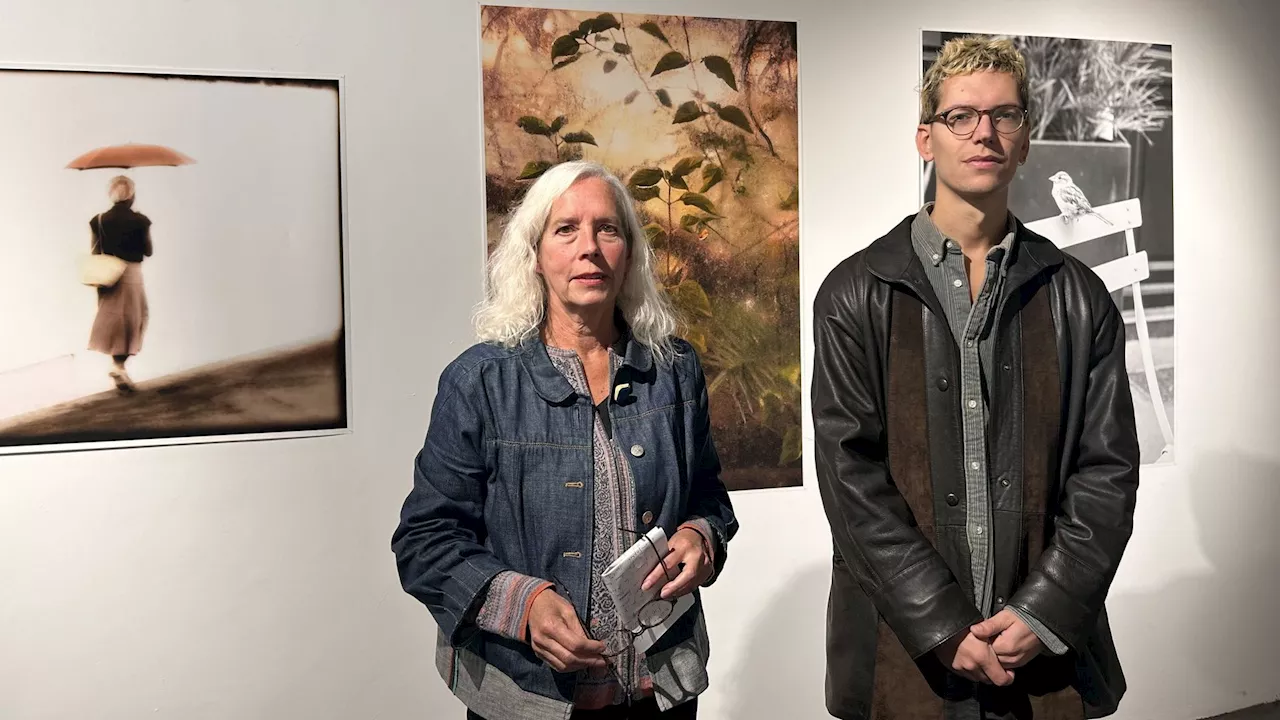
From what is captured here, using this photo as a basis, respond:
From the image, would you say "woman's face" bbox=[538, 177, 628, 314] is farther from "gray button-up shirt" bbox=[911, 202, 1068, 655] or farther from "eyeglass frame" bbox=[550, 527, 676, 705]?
"gray button-up shirt" bbox=[911, 202, 1068, 655]

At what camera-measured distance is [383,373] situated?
9.31ft

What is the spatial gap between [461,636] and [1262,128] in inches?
139

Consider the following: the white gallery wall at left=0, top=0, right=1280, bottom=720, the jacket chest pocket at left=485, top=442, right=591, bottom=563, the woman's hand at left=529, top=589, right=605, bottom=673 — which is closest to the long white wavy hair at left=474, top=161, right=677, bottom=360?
the jacket chest pocket at left=485, top=442, right=591, bottom=563

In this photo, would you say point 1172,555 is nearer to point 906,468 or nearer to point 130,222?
point 906,468

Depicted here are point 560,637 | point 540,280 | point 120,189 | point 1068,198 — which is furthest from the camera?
point 1068,198

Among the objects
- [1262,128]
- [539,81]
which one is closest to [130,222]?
[539,81]

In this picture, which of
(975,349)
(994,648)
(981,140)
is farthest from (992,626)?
(981,140)

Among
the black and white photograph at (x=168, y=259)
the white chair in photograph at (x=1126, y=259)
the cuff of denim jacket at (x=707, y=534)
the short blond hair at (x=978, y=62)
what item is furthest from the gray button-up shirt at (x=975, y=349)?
the white chair in photograph at (x=1126, y=259)

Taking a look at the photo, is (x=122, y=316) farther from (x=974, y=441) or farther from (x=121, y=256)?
(x=974, y=441)

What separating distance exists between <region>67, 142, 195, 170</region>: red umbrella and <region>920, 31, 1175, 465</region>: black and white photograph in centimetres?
222

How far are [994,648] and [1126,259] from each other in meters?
2.35

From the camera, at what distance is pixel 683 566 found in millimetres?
1686

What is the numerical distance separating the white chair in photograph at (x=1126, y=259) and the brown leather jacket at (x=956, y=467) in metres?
1.82

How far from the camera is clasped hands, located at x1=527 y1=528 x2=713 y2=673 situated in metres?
1.58
